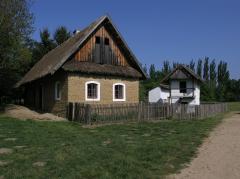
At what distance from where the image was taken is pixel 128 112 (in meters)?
19.7

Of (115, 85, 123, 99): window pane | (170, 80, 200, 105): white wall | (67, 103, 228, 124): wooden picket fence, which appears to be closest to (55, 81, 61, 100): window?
(67, 103, 228, 124): wooden picket fence

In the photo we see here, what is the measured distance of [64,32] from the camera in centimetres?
4697

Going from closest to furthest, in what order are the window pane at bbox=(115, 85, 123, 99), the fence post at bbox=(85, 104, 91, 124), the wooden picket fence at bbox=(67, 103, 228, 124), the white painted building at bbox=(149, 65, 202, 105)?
the fence post at bbox=(85, 104, 91, 124) < the wooden picket fence at bbox=(67, 103, 228, 124) < the window pane at bbox=(115, 85, 123, 99) < the white painted building at bbox=(149, 65, 202, 105)

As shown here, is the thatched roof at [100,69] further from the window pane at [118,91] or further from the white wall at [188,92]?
the white wall at [188,92]

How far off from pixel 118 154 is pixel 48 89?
54.8 feet

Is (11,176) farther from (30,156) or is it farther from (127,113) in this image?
(127,113)

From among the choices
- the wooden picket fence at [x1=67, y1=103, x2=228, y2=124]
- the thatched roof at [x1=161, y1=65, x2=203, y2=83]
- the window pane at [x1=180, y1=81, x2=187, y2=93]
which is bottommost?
the wooden picket fence at [x1=67, y1=103, x2=228, y2=124]

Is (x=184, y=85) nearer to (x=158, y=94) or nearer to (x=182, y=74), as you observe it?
(x=182, y=74)

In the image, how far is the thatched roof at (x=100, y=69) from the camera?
21117 mm

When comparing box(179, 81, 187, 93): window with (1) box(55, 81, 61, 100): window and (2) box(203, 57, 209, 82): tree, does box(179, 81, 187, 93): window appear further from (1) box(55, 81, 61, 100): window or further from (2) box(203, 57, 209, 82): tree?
(2) box(203, 57, 209, 82): tree

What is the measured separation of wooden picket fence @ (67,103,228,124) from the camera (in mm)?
18094

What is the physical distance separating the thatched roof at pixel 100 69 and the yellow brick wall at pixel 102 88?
1.56ft

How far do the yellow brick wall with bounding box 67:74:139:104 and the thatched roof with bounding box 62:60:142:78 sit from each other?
18.7 inches

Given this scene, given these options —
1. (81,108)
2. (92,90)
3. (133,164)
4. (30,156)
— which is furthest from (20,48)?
(133,164)
